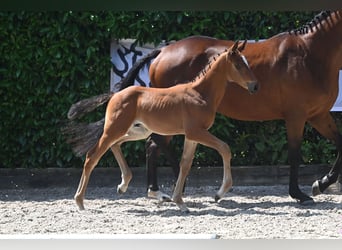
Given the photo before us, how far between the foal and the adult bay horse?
2.45 ft

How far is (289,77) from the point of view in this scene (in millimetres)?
7129

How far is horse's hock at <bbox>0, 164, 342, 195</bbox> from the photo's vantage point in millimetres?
8367

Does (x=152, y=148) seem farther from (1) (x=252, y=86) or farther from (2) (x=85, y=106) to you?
(1) (x=252, y=86)

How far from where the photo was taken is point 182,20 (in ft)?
27.4

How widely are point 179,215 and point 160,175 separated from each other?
1942 millimetres

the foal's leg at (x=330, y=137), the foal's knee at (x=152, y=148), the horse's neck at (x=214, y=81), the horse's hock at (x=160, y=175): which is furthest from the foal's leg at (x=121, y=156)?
the foal's leg at (x=330, y=137)

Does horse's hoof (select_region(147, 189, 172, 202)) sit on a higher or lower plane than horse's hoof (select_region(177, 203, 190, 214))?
lower

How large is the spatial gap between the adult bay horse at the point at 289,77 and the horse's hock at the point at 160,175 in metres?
1.01

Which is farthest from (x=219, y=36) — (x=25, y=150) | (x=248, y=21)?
(x=25, y=150)

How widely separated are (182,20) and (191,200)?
2.23m

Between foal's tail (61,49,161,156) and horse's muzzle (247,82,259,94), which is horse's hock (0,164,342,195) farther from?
horse's muzzle (247,82,259,94)

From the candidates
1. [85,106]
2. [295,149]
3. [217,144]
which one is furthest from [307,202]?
[85,106]

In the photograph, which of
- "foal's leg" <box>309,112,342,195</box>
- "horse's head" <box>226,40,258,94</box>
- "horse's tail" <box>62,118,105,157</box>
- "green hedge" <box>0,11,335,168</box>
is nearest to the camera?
"horse's head" <box>226,40,258,94</box>

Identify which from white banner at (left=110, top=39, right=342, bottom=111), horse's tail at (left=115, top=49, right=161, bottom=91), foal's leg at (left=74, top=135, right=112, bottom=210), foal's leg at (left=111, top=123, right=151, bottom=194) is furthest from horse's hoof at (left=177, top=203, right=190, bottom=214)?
white banner at (left=110, top=39, right=342, bottom=111)
